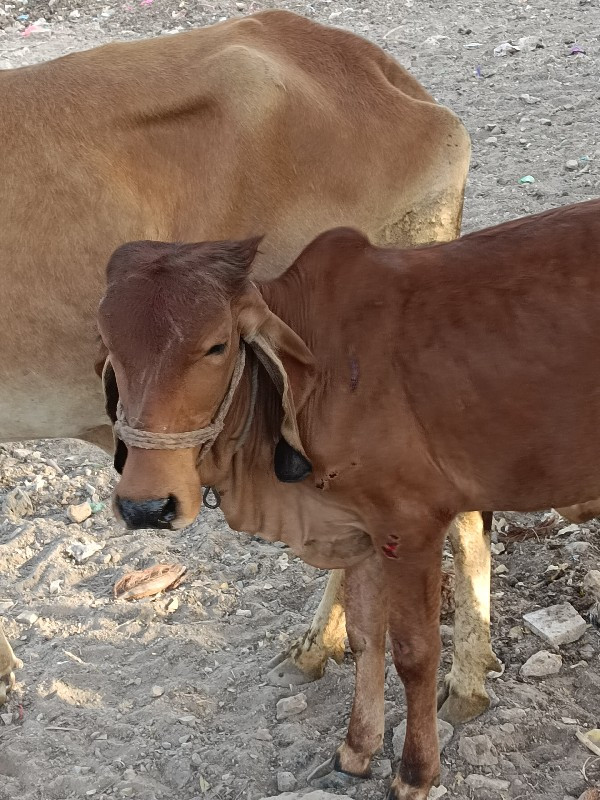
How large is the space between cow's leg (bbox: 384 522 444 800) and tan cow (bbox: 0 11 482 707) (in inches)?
16.2

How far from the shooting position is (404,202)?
3.37 metres

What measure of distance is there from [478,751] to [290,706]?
0.64 metres

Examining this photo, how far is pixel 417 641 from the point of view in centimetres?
281

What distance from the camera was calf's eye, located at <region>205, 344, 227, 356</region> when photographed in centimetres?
233

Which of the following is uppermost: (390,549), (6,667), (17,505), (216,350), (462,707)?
(216,350)

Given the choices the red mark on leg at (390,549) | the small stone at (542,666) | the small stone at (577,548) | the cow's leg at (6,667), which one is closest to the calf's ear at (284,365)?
the red mark on leg at (390,549)

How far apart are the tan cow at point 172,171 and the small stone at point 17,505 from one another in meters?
1.35

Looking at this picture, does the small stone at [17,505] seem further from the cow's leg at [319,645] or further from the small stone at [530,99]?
the small stone at [530,99]

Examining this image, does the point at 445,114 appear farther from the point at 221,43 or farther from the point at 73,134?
the point at 73,134

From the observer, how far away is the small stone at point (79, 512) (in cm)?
459

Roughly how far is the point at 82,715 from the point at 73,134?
1.95 m

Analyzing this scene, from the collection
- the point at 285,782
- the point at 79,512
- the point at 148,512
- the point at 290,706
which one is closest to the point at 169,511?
the point at 148,512

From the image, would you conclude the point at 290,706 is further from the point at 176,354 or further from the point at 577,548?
the point at 176,354

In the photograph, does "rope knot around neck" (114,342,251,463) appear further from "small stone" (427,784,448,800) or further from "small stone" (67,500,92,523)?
"small stone" (67,500,92,523)
